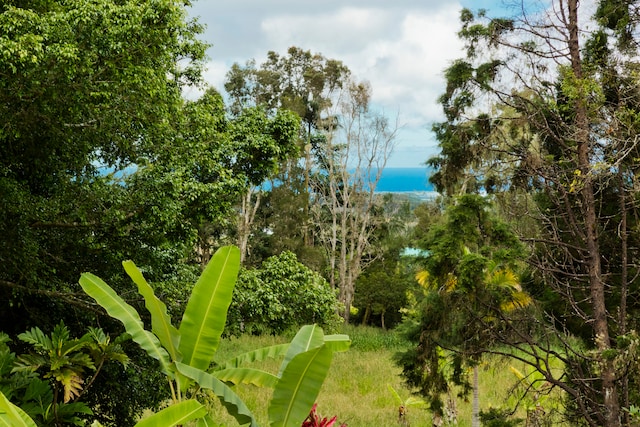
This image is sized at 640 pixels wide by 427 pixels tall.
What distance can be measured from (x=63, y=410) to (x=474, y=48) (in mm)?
6465

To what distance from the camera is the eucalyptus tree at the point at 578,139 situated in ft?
20.7

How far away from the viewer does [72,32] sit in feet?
19.5

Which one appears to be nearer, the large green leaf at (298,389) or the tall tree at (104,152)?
the large green leaf at (298,389)

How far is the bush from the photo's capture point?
8398 mm

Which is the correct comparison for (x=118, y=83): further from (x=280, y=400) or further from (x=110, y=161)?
(x=280, y=400)

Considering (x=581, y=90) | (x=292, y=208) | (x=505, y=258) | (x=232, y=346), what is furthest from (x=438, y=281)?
(x=292, y=208)

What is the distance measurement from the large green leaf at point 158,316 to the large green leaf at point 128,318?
0.23ft

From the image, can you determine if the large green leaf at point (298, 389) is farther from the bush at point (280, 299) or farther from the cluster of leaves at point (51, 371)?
the bush at point (280, 299)

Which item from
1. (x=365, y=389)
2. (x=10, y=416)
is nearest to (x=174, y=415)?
(x=10, y=416)

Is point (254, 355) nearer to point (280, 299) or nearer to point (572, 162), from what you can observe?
point (280, 299)

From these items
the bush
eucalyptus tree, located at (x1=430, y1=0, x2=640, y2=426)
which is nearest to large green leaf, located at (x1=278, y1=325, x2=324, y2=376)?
eucalyptus tree, located at (x1=430, y1=0, x2=640, y2=426)

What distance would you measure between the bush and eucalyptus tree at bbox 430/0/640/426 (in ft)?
9.90

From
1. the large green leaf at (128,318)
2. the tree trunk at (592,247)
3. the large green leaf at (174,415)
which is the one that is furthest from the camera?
the tree trunk at (592,247)

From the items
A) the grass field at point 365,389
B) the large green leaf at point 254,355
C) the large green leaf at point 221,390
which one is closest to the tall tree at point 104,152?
the large green leaf at point 254,355
